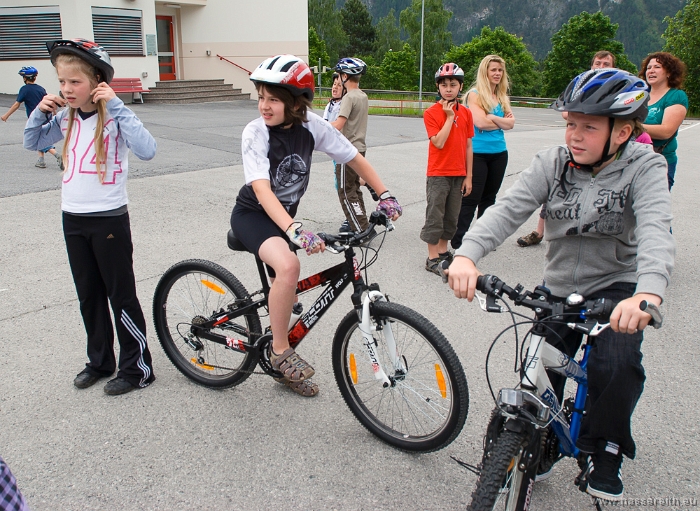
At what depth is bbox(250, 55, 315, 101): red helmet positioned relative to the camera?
309 cm

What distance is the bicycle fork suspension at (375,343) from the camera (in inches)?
120

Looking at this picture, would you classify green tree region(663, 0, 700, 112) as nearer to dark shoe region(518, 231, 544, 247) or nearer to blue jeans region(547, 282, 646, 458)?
dark shoe region(518, 231, 544, 247)

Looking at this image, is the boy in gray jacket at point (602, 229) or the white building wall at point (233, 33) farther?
the white building wall at point (233, 33)

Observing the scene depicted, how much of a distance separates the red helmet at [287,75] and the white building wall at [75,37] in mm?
18981

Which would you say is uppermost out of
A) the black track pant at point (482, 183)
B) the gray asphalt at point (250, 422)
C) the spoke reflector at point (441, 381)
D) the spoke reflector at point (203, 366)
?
the black track pant at point (482, 183)

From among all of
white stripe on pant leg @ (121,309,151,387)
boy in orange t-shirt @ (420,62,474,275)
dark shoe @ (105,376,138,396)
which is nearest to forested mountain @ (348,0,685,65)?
boy in orange t-shirt @ (420,62,474,275)

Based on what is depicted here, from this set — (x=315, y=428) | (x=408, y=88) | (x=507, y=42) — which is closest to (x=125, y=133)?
(x=315, y=428)

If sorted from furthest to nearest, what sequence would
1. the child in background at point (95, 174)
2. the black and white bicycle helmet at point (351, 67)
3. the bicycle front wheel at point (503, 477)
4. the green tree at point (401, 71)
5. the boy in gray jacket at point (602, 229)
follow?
the green tree at point (401, 71)
the black and white bicycle helmet at point (351, 67)
the child in background at point (95, 174)
the boy in gray jacket at point (602, 229)
the bicycle front wheel at point (503, 477)

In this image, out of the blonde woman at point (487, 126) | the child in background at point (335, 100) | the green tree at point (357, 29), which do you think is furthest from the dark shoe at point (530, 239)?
the green tree at point (357, 29)

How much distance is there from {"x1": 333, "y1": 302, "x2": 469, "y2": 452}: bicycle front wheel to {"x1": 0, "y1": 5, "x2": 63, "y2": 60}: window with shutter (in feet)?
68.7

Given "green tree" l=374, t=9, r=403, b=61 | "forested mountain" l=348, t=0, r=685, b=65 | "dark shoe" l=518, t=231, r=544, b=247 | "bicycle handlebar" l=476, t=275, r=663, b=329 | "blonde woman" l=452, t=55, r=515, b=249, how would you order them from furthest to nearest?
1. "forested mountain" l=348, t=0, r=685, b=65
2. "green tree" l=374, t=9, r=403, b=61
3. "dark shoe" l=518, t=231, r=544, b=247
4. "blonde woman" l=452, t=55, r=515, b=249
5. "bicycle handlebar" l=476, t=275, r=663, b=329

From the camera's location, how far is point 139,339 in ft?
12.1

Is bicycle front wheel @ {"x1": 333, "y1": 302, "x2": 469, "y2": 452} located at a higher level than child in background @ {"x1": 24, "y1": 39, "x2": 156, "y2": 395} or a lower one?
lower

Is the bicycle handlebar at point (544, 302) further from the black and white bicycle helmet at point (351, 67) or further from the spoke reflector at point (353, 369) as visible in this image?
the black and white bicycle helmet at point (351, 67)
